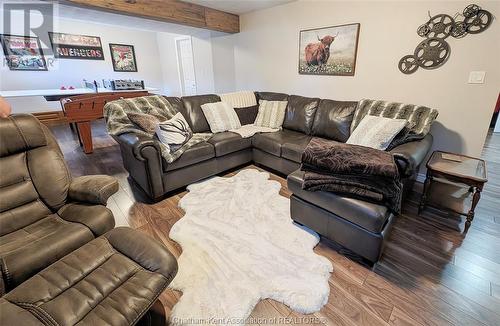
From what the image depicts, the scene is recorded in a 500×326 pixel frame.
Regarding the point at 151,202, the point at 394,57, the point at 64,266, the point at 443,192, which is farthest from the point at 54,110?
the point at 443,192

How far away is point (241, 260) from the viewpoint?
161cm

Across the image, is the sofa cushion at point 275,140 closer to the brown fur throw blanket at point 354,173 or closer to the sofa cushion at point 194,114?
the sofa cushion at point 194,114

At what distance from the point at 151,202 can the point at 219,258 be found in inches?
45.6

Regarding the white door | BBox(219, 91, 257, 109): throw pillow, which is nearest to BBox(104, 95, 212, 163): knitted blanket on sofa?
BBox(219, 91, 257, 109): throw pillow

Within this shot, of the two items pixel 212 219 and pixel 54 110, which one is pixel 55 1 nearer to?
pixel 212 219

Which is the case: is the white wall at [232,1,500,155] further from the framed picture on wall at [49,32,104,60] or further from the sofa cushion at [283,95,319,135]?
the framed picture on wall at [49,32,104,60]

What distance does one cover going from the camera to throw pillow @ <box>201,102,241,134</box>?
3.13 metres

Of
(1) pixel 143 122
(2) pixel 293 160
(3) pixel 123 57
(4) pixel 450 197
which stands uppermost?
(3) pixel 123 57

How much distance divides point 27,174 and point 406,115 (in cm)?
321

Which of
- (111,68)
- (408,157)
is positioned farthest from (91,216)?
(111,68)

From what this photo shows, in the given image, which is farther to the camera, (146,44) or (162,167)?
(146,44)

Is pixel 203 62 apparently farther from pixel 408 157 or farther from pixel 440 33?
pixel 408 157

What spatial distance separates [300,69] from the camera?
365 centimetres

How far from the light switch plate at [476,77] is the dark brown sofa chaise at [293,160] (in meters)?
0.66
